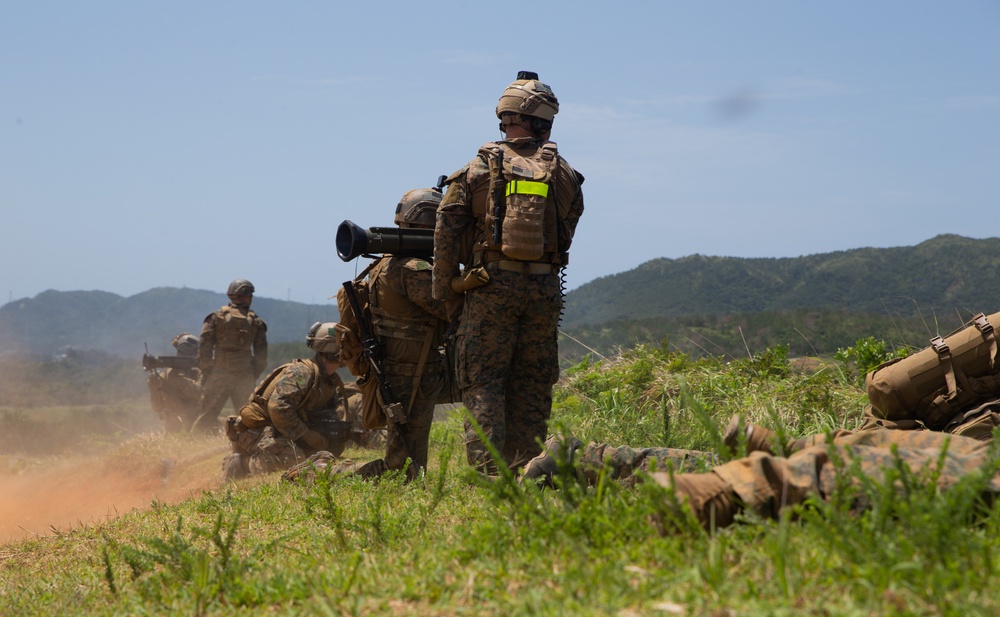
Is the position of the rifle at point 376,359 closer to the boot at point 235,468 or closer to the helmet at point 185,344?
the boot at point 235,468

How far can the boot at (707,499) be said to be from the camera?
3184 millimetres

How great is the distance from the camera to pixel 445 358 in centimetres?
658

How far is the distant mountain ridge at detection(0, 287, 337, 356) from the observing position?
107 meters

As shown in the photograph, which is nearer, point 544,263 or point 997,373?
point 997,373

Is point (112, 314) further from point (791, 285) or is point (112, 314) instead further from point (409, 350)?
point (409, 350)

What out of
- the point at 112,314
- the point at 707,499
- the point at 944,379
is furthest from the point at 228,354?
the point at 112,314

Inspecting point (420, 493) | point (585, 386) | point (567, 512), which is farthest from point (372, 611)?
point (585, 386)

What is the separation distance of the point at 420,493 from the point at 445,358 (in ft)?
4.54

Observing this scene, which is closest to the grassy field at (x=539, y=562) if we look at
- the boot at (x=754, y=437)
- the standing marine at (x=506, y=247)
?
the boot at (x=754, y=437)

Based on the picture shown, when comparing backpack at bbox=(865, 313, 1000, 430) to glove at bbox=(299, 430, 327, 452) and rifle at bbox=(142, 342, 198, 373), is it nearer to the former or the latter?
glove at bbox=(299, 430, 327, 452)

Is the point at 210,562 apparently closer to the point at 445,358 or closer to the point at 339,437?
the point at 445,358

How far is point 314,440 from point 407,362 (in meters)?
3.01

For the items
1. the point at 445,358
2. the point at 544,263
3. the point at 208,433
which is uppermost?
the point at 544,263

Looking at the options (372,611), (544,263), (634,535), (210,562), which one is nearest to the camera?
(372,611)
